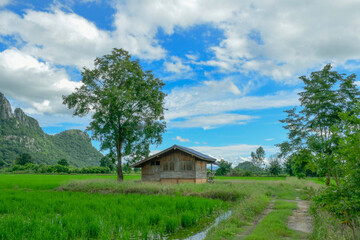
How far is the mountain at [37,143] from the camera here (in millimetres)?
97625

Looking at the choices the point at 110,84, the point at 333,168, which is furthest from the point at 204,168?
the point at 333,168

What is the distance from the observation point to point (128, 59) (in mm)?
28609

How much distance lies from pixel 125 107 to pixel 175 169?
8.62m

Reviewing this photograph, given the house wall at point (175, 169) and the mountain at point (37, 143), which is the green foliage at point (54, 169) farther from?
the house wall at point (175, 169)

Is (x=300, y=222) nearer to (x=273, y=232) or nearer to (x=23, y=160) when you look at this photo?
(x=273, y=232)

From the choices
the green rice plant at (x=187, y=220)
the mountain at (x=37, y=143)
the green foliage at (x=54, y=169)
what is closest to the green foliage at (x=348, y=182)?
the green rice plant at (x=187, y=220)

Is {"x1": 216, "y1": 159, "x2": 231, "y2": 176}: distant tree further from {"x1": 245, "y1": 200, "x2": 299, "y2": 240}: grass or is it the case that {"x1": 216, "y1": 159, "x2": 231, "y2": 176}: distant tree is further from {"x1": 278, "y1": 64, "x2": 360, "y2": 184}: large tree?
{"x1": 245, "y1": 200, "x2": 299, "y2": 240}: grass

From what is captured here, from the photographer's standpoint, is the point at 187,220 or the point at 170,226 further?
the point at 187,220

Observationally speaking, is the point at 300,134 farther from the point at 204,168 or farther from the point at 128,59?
the point at 128,59

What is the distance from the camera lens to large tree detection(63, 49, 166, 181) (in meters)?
26.6

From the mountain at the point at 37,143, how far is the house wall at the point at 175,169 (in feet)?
254

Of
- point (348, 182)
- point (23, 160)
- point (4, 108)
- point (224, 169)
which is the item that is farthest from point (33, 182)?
point (4, 108)

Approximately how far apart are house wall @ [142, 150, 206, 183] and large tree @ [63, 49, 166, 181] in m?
2.08

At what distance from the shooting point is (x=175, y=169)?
87.7 feet
